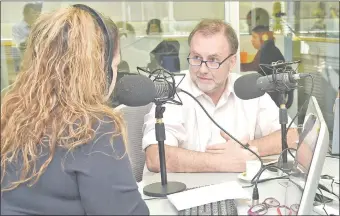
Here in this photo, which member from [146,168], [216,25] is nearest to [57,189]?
[146,168]

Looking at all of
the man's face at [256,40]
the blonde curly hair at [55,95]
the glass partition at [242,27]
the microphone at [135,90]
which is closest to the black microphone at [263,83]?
the microphone at [135,90]

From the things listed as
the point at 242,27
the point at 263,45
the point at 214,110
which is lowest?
the point at 214,110

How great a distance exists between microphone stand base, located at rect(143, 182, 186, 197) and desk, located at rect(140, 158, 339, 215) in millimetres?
26

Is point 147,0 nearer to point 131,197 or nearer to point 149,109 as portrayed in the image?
point 149,109

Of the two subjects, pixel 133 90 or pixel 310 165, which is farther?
pixel 133 90

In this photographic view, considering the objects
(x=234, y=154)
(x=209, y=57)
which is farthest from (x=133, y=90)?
(x=209, y=57)

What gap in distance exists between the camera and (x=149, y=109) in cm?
186

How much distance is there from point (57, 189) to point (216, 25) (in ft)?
3.96

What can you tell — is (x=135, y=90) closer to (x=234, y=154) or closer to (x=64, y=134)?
(x=64, y=134)

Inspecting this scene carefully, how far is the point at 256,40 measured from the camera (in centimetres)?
357

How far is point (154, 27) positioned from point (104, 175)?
2.76 metres

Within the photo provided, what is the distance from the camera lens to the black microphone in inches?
53.7

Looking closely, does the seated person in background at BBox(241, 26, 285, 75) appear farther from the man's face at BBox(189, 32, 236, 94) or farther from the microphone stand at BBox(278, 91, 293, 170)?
the microphone stand at BBox(278, 91, 293, 170)

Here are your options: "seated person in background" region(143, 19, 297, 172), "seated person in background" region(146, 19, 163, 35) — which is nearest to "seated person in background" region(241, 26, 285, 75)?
"seated person in background" region(146, 19, 163, 35)
